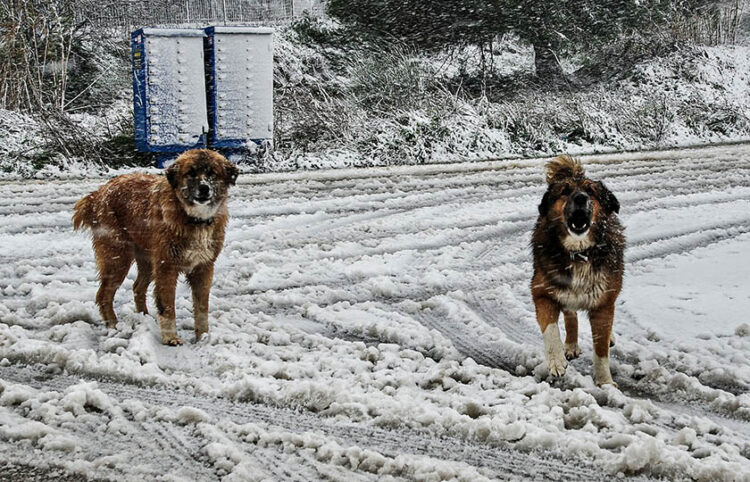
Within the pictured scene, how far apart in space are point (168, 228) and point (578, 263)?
254 cm

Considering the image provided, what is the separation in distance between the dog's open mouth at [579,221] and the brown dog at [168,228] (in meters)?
2.19

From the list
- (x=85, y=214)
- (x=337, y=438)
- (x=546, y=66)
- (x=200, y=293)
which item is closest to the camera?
(x=337, y=438)

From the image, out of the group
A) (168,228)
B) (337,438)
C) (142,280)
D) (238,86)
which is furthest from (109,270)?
(238,86)

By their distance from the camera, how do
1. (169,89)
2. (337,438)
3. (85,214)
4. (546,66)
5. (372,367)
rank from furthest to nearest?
(546,66)
(169,89)
(85,214)
(372,367)
(337,438)

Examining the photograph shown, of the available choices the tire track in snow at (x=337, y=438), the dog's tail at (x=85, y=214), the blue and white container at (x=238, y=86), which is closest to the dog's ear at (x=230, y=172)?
the dog's tail at (x=85, y=214)

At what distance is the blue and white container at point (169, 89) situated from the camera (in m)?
14.0

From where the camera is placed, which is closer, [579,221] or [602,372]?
[579,221]

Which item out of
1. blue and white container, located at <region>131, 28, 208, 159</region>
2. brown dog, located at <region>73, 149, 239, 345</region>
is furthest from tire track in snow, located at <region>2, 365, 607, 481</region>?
blue and white container, located at <region>131, 28, 208, 159</region>

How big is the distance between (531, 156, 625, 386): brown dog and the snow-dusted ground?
0.83ft

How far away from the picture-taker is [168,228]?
502 centimetres

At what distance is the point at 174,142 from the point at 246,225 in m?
5.46

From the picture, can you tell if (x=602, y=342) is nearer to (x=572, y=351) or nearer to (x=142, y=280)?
(x=572, y=351)

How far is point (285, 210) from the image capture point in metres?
10.3

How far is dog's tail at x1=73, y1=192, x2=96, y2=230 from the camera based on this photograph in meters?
5.64
